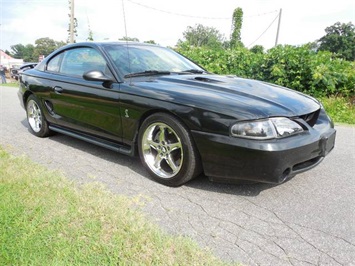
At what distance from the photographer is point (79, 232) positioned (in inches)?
77.0

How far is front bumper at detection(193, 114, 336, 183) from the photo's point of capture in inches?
88.4

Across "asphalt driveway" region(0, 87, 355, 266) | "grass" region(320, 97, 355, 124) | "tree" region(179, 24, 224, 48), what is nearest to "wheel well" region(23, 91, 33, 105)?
"asphalt driveway" region(0, 87, 355, 266)

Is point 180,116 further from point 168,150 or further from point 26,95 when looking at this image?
point 26,95

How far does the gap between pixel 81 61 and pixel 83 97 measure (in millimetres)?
578

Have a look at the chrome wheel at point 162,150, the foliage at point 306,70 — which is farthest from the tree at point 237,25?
the chrome wheel at point 162,150

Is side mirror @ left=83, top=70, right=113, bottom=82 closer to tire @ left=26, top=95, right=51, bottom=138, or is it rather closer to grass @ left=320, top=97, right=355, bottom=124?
tire @ left=26, top=95, right=51, bottom=138

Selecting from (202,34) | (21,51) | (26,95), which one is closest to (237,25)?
(202,34)

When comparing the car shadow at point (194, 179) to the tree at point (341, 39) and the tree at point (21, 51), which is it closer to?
the tree at point (341, 39)

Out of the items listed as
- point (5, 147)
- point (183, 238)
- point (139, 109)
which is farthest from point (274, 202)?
point (5, 147)

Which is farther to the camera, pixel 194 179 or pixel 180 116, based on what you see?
pixel 194 179

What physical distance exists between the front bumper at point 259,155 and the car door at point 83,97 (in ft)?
3.61

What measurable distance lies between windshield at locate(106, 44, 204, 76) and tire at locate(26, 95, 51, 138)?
1656 mm

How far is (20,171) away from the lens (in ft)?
9.64

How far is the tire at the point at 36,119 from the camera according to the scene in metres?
4.29
